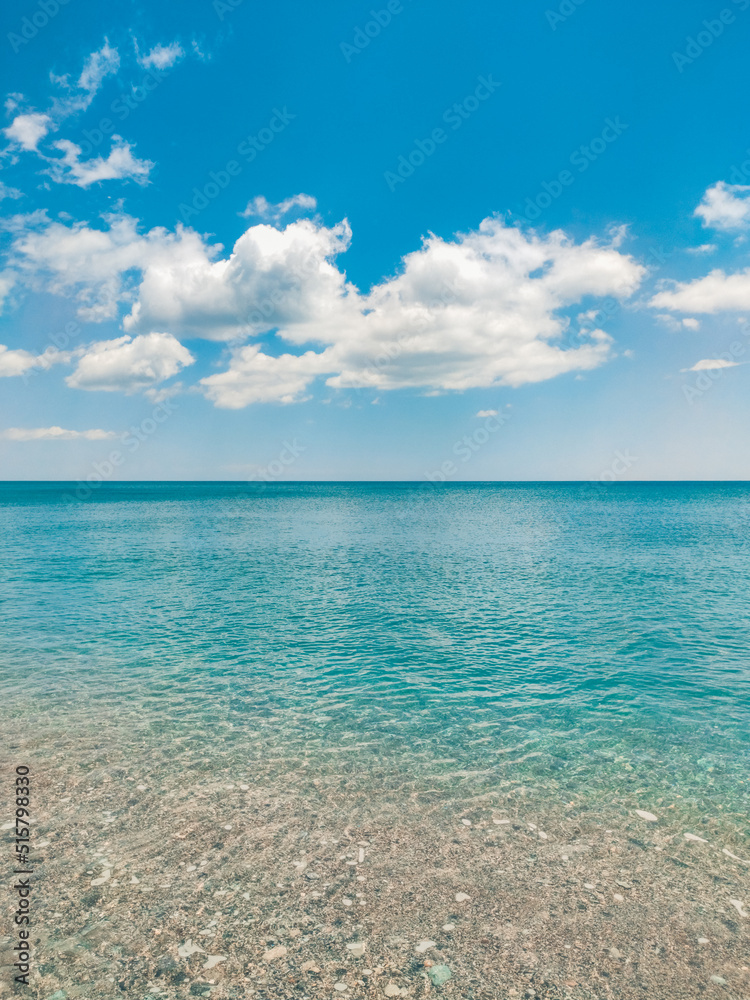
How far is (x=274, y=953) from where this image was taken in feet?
26.9

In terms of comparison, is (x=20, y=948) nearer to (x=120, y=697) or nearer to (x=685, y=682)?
(x=120, y=697)

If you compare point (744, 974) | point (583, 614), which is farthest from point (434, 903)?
point (583, 614)

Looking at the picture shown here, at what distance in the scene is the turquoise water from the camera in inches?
604

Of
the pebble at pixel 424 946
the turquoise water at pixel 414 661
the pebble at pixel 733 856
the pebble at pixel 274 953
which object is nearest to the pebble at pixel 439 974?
the pebble at pixel 424 946

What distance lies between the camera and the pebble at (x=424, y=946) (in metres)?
8.25

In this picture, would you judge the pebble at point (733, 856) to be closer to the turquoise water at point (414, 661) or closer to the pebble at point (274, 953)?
the turquoise water at point (414, 661)

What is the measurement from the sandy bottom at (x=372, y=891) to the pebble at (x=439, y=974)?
32 millimetres

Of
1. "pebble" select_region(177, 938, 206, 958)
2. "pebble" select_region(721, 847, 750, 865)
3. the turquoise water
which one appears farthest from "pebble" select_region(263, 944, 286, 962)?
"pebble" select_region(721, 847, 750, 865)

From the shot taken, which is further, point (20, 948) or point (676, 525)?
point (676, 525)

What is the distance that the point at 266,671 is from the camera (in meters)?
22.4

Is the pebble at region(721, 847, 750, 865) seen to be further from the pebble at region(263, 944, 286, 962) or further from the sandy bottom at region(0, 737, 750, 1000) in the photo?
the pebble at region(263, 944, 286, 962)

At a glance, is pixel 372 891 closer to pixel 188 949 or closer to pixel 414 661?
pixel 188 949

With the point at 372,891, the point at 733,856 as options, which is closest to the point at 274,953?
the point at 372,891

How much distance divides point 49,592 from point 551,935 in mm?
37798
